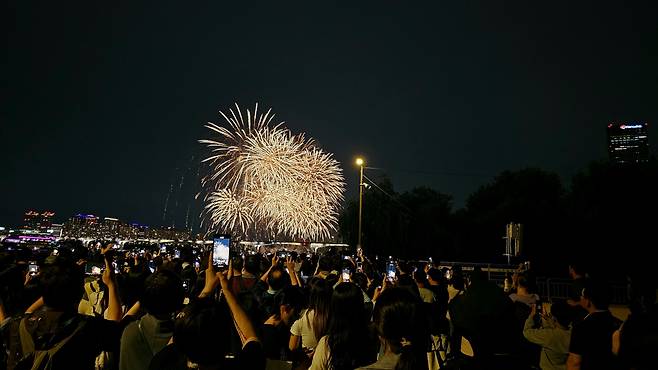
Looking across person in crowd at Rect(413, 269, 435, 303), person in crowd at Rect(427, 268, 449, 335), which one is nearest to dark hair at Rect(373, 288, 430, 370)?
person in crowd at Rect(427, 268, 449, 335)

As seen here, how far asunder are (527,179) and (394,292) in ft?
163

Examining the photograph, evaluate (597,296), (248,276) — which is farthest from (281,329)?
(248,276)

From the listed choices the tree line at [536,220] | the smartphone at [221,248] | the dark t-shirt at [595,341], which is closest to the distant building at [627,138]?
the tree line at [536,220]

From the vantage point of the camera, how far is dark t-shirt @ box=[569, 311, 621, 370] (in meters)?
4.74

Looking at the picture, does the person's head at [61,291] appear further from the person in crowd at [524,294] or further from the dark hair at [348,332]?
the person in crowd at [524,294]

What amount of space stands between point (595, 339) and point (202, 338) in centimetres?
383

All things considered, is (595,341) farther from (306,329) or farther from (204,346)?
(204,346)

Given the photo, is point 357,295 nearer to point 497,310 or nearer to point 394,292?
point 394,292

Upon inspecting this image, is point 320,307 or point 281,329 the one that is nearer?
point 320,307

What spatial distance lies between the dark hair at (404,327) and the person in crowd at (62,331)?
6.73 ft

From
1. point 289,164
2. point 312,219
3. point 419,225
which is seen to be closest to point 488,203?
point 419,225

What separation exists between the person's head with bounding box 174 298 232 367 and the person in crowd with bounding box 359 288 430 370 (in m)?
0.92

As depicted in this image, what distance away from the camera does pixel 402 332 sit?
10.6 feet

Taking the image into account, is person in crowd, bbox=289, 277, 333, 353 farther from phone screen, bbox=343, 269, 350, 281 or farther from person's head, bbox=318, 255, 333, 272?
phone screen, bbox=343, 269, 350, 281
